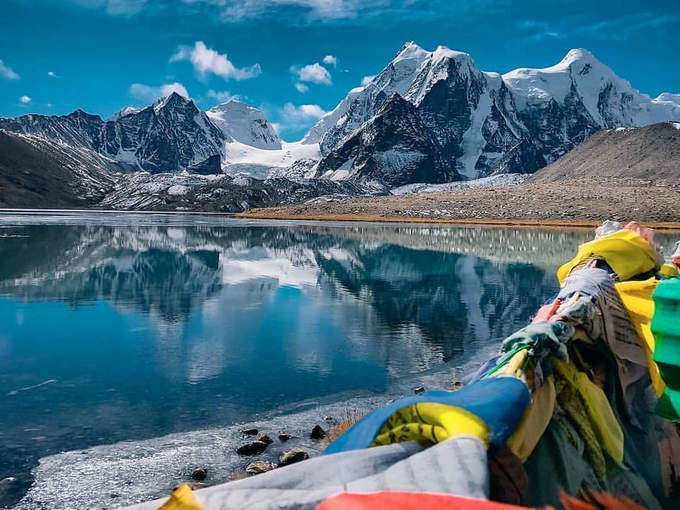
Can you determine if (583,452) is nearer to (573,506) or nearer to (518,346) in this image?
(518,346)

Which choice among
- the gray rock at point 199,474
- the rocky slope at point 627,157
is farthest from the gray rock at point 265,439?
the rocky slope at point 627,157

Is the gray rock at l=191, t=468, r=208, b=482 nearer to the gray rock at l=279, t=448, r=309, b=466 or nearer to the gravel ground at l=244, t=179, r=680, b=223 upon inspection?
the gray rock at l=279, t=448, r=309, b=466

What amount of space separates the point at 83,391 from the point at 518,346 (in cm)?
791

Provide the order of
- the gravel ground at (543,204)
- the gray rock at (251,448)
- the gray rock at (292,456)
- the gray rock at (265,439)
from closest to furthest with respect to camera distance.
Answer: the gray rock at (292,456) < the gray rock at (251,448) < the gray rock at (265,439) < the gravel ground at (543,204)

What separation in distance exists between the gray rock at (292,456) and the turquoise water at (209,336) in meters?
1.55

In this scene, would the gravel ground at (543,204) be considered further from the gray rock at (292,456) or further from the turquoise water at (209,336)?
the gray rock at (292,456)

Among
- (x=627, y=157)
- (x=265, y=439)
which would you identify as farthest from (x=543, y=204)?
(x=265, y=439)

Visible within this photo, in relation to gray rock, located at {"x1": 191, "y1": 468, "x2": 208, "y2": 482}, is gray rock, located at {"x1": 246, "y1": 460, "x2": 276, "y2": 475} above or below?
above

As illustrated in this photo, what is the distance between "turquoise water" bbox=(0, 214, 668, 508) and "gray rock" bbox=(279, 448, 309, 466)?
155 centimetres

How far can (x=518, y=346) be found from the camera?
373 centimetres

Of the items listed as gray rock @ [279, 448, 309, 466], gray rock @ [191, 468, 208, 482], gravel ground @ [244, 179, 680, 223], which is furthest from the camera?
gravel ground @ [244, 179, 680, 223]

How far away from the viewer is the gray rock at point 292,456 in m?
6.52

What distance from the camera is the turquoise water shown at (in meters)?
8.23

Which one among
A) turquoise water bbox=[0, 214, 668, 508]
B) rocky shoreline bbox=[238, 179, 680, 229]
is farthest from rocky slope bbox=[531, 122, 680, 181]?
turquoise water bbox=[0, 214, 668, 508]
